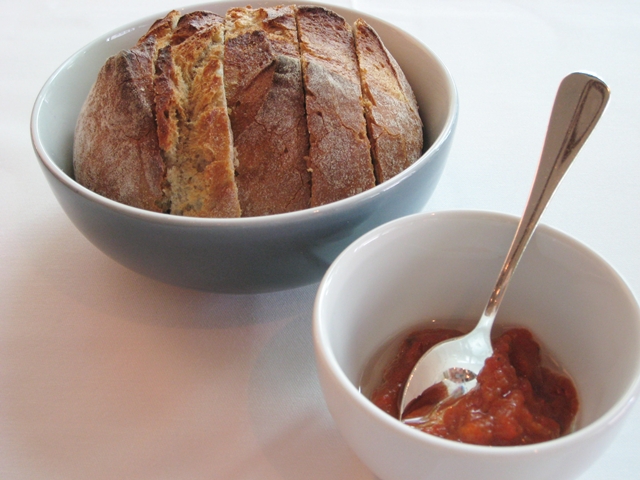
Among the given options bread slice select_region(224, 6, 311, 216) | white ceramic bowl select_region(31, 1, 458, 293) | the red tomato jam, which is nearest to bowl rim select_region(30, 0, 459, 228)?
white ceramic bowl select_region(31, 1, 458, 293)

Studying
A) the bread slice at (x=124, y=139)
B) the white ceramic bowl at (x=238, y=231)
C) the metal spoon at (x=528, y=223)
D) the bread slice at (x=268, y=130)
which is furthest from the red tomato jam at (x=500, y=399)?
the bread slice at (x=124, y=139)

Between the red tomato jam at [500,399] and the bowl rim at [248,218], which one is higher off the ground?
the bowl rim at [248,218]

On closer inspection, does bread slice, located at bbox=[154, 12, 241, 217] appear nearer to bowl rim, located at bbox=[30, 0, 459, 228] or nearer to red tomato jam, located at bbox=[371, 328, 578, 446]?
bowl rim, located at bbox=[30, 0, 459, 228]

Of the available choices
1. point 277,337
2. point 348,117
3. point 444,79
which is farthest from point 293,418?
point 444,79

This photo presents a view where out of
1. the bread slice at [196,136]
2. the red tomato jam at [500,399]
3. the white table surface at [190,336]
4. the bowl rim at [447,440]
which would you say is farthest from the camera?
the bread slice at [196,136]

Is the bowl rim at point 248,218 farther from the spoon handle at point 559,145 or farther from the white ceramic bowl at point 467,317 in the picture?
the spoon handle at point 559,145

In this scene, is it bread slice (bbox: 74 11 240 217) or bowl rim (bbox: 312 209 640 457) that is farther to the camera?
bread slice (bbox: 74 11 240 217)
